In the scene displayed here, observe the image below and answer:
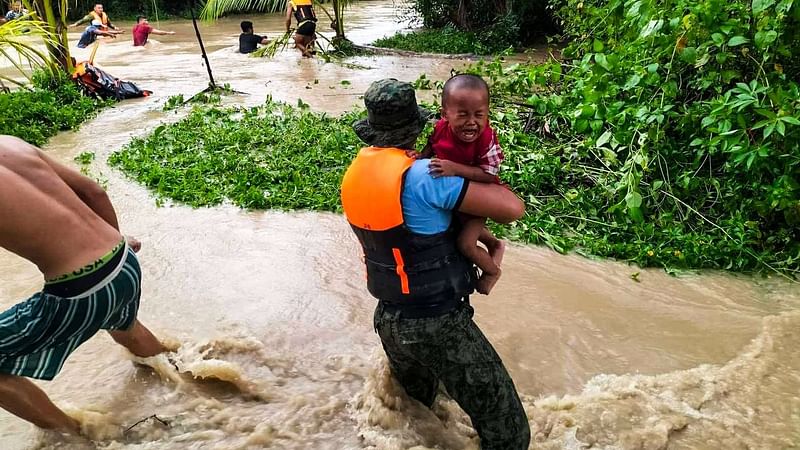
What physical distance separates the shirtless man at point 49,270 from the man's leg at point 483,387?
4.67 ft

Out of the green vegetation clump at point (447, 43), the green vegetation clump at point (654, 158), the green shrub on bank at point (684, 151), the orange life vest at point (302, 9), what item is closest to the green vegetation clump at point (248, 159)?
the green vegetation clump at point (654, 158)

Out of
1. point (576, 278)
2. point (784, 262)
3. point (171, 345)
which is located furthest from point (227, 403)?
point (784, 262)

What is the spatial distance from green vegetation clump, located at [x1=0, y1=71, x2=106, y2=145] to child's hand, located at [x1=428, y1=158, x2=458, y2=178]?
6803 millimetres

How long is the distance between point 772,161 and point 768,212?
37cm

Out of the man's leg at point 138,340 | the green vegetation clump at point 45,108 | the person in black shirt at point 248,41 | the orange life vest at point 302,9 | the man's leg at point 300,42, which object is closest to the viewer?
the man's leg at point 138,340

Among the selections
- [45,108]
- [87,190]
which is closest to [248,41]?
[45,108]

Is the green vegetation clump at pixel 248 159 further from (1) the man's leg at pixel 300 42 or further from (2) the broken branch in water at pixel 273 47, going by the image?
(1) the man's leg at pixel 300 42

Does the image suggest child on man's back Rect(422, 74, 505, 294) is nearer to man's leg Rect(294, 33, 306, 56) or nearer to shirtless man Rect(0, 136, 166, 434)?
shirtless man Rect(0, 136, 166, 434)

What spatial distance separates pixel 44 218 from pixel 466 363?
5.50ft

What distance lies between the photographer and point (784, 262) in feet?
14.6

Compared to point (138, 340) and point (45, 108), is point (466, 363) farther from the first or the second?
point (45, 108)

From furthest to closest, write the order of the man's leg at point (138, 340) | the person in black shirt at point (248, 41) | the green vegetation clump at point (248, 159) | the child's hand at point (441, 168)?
the person in black shirt at point (248, 41) → the green vegetation clump at point (248, 159) → the man's leg at point (138, 340) → the child's hand at point (441, 168)

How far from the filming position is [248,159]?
6.47 meters

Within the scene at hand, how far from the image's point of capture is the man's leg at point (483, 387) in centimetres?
239
